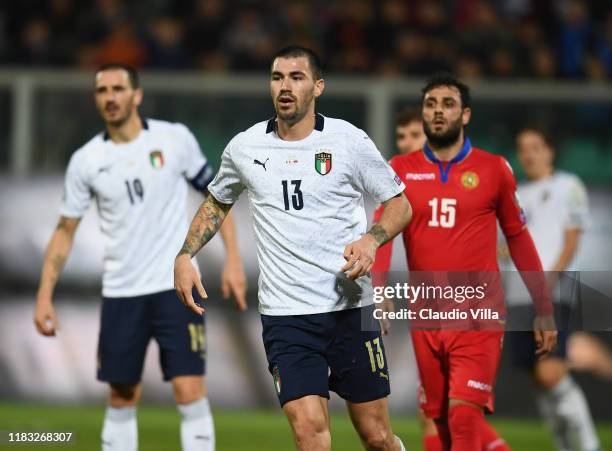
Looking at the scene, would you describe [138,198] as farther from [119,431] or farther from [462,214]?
[462,214]

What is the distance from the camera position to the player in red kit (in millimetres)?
7117

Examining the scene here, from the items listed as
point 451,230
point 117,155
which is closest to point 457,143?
point 451,230

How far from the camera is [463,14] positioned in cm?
1487

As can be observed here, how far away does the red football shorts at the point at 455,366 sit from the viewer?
7070 mm

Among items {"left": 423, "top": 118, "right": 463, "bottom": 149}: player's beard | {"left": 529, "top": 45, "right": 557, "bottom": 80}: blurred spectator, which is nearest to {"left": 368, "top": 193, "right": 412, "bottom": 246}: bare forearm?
{"left": 423, "top": 118, "right": 463, "bottom": 149}: player's beard

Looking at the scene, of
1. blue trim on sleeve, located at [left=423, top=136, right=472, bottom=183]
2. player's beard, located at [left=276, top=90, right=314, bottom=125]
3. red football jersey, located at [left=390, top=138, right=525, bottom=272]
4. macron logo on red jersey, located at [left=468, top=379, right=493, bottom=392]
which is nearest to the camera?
player's beard, located at [left=276, top=90, right=314, bottom=125]

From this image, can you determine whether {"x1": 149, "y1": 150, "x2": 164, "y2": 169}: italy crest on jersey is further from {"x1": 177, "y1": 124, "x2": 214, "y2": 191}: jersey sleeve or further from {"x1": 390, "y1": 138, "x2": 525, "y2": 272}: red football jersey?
{"x1": 390, "y1": 138, "x2": 525, "y2": 272}: red football jersey

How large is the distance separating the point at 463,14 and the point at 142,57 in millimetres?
3867

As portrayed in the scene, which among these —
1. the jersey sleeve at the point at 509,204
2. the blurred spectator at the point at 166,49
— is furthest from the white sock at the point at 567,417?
the blurred spectator at the point at 166,49

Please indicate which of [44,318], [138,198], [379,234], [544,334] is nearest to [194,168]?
[138,198]

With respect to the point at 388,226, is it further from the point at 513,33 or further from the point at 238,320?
the point at 513,33

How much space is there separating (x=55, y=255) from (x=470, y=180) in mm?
2705

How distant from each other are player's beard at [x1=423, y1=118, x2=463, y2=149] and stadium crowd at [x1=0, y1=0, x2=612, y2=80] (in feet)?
19.2

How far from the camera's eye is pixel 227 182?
643 cm
